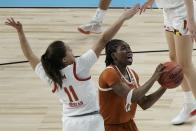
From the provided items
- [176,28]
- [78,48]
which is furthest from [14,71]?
[176,28]

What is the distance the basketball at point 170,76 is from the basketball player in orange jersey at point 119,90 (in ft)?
0.14

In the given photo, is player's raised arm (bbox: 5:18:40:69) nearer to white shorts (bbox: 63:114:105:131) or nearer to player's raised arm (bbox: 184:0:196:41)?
white shorts (bbox: 63:114:105:131)

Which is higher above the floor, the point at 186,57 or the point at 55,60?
the point at 55,60

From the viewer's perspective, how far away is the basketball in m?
3.75

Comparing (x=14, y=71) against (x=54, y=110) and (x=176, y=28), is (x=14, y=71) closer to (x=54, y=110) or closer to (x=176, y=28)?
(x=54, y=110)

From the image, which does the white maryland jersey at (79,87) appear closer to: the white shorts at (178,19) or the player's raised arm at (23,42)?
the player's raised arm at (23,42)

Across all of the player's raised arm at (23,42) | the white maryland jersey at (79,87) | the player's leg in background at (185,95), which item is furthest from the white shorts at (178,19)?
the player's raised arm at (23,42)

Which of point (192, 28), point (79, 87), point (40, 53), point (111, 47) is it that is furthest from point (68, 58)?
point (40, 53)

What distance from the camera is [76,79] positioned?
12.0ft

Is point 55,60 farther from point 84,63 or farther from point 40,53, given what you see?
point 40,53

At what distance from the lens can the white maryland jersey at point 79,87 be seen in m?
3.64

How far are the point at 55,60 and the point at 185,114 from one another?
1.79 m

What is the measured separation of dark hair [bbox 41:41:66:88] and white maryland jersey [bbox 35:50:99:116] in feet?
0.11

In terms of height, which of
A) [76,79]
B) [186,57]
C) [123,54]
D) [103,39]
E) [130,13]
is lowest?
[186,57]
